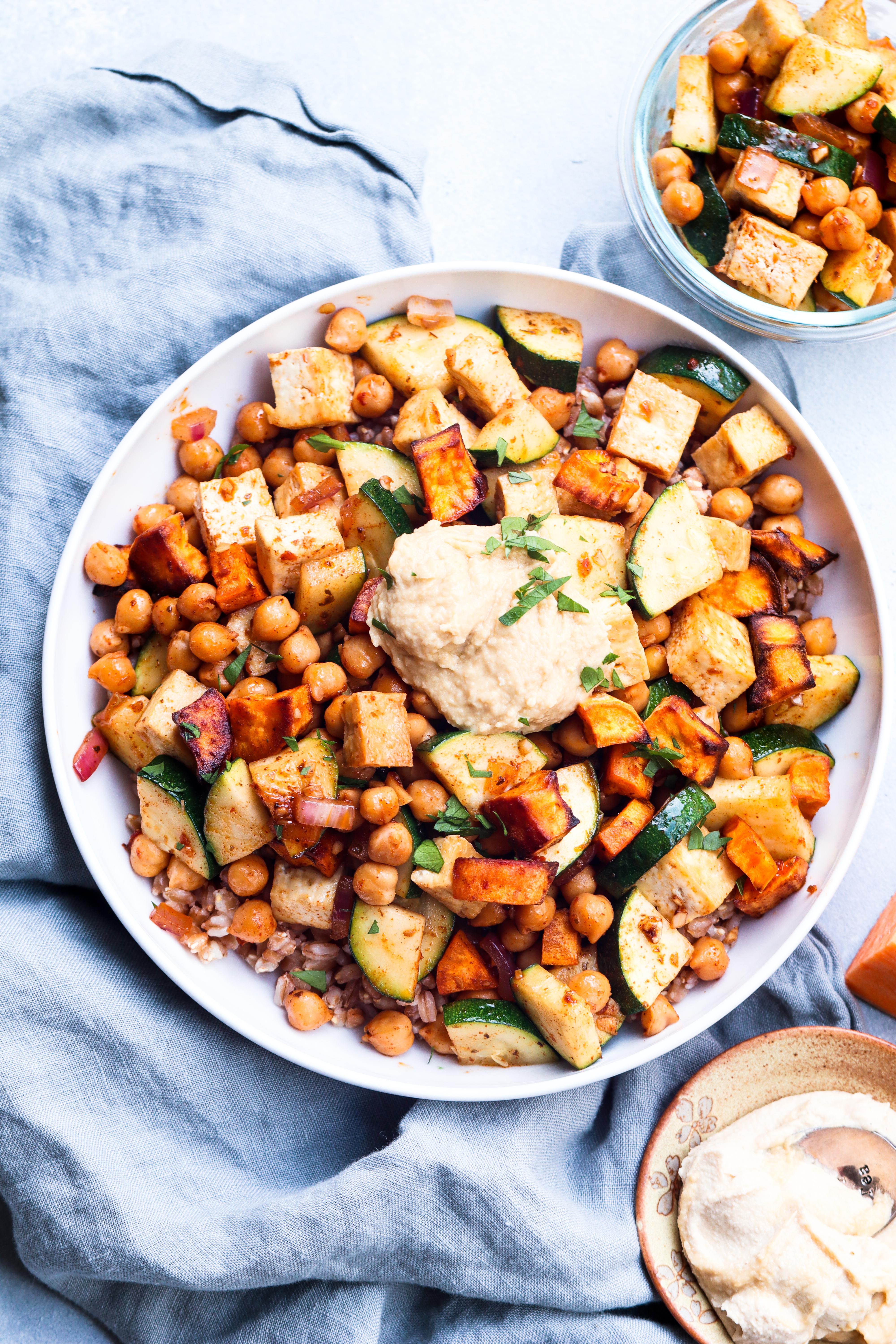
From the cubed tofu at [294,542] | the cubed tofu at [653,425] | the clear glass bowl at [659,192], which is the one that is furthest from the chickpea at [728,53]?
the cubed tofu at [294,542]

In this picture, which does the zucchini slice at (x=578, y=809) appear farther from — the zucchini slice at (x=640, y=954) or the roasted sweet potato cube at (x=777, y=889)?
the roasted sweet potato cube at (x=777, y=889)

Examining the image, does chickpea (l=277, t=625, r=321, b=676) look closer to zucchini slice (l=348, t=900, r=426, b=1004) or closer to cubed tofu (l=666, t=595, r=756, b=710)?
zucchini slice (l=348, t=900, r=426, b=1004)

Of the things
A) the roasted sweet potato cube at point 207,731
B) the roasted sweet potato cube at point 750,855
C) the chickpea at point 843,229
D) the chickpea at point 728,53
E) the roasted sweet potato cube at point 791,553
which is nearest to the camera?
the roasted sweet potato cube at point 207,731

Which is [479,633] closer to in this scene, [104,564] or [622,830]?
[622,830]

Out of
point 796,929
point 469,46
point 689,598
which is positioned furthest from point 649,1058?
point 469,46

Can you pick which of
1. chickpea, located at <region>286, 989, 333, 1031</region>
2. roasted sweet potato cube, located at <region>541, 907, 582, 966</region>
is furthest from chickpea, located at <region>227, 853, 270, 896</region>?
roasted sweet potato cube, located at <region>541, 907, 582, 966</region>

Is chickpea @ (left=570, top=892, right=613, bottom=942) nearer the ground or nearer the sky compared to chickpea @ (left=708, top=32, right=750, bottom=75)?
nearer the ground
